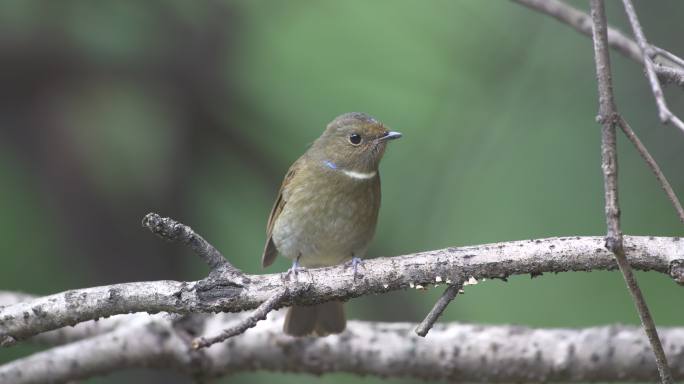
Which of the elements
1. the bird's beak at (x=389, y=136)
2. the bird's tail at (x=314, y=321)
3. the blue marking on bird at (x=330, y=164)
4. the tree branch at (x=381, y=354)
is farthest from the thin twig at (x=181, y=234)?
the bird's beak at (x=389, y=136)

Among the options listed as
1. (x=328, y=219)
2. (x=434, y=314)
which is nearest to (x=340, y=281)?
(x=434, y=314)

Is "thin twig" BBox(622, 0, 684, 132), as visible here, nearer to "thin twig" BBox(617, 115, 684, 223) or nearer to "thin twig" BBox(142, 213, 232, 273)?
"thin twig" BBox(617, 115, 684, 223)

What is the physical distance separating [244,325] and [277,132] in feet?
13.4

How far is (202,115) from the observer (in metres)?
6.46

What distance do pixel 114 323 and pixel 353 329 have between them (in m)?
1.32

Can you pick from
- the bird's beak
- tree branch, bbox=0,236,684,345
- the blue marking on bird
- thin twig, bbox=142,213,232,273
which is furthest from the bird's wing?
thin twig, bbox=142,213,232,273

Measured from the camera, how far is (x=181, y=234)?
10.1 feet

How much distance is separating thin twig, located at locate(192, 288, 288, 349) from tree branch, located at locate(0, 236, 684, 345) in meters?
0.11

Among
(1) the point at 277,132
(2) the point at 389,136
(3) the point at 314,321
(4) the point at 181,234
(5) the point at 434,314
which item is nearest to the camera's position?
(5) the point at 434,314

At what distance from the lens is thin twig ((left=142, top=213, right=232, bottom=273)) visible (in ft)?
9.80

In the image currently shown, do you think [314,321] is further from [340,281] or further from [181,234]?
[181,234]

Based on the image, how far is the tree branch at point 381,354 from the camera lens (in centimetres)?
419

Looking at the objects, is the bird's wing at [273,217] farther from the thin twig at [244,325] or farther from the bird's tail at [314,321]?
the thin twig at [244,325]

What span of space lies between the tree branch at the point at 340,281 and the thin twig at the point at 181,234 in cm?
6
